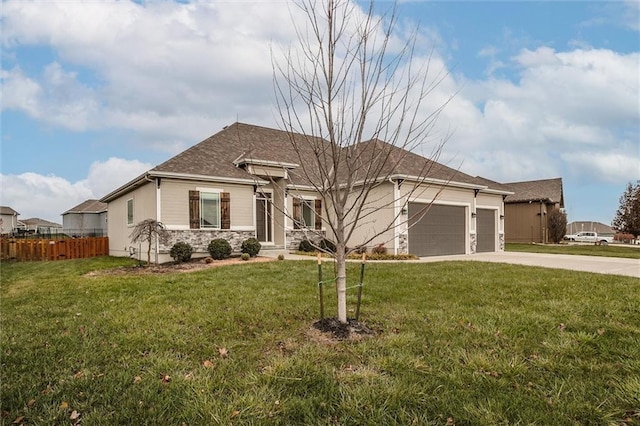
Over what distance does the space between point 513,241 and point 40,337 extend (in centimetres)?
3299

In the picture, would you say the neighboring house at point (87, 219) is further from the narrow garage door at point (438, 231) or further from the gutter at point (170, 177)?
the narrow garage door at point (438, 231)

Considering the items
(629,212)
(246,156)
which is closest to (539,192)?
(629,212)

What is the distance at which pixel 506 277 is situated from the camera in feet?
28.2

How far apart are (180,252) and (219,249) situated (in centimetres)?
132

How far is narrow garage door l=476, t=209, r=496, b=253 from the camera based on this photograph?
18705 mm

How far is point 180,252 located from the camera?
13.0 metres

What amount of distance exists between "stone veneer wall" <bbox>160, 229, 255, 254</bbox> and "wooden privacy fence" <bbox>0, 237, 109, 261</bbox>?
6950 mm

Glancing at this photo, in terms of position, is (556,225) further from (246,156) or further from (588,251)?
(246,156)

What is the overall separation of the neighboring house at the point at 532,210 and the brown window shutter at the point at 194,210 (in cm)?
2474

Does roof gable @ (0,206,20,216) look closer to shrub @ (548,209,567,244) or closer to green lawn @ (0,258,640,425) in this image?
green lawn @ (0,258,640,425)

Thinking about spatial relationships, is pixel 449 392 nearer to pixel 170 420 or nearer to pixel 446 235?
pixel 170 420

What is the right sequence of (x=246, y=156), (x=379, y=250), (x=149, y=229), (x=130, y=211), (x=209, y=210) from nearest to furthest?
(x=149, y=229) → (x=209, y=210) → (x=379, y=250) → (x=246, y=156) → (x=130, y=211)

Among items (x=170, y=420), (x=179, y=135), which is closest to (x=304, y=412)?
(x=170, y=420)

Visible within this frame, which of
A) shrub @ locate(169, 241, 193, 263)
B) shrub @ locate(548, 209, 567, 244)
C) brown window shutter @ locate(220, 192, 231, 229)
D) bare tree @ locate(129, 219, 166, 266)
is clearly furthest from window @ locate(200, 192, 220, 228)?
shrub @ locate(548, 209, 567, 244)
